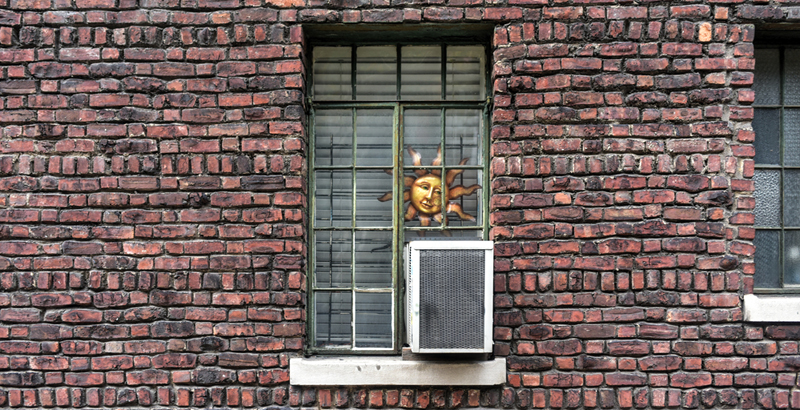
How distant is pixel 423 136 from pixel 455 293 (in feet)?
3.61

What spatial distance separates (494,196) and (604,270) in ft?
2.62

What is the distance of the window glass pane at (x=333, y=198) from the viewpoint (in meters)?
3.19

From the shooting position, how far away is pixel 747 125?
288cm

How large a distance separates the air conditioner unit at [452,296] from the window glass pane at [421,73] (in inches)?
43.0

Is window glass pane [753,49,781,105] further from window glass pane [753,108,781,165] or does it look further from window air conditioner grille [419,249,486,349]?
window air conditioner grille [419,249,486,349]

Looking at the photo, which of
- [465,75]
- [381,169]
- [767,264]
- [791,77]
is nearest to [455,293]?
[381,169]

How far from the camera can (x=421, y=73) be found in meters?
3.21

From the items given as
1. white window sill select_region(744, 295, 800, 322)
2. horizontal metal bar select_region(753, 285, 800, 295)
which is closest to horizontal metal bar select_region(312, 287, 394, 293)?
white window sill select_region(744, 295, 800, 322)

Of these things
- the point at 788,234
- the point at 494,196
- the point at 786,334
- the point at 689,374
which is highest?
the point at 494,196

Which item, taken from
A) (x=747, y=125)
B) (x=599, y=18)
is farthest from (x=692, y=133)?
(x=599, y=18)

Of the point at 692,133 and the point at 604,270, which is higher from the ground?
the point at 692,133

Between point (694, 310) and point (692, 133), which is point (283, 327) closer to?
point (694, 310)

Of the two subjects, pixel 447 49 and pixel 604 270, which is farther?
pixel 447 49

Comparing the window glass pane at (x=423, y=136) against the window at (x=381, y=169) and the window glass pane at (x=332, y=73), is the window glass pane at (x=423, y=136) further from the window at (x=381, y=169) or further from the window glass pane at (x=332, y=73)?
the window glass pane at (x=332, y=73)
